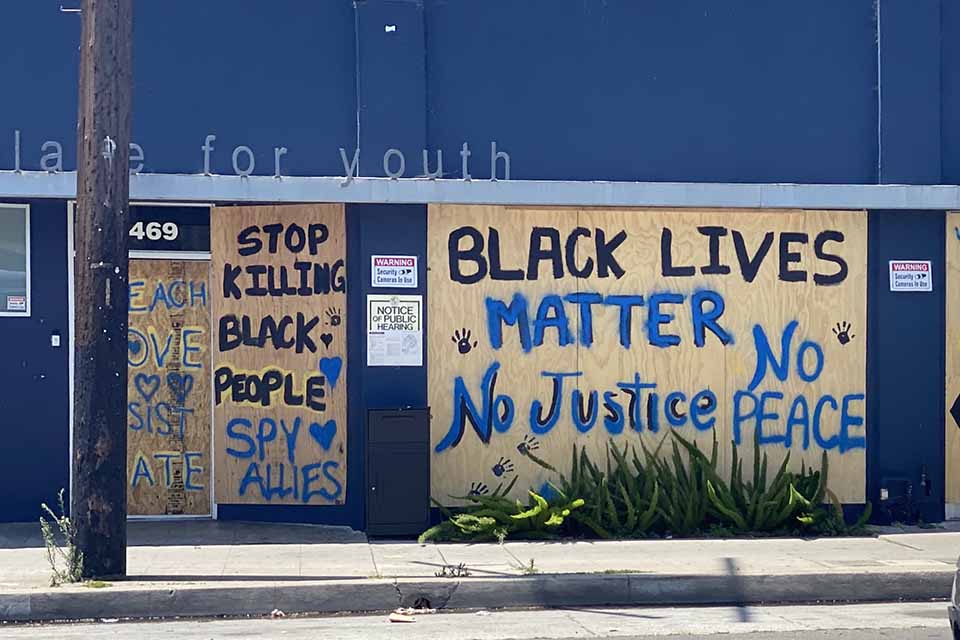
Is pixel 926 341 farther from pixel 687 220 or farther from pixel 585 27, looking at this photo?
pixel 585 27

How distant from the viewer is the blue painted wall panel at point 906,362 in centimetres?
1266

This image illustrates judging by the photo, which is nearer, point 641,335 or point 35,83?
point 35,83

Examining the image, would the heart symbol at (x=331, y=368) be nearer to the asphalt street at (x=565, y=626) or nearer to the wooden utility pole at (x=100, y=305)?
the wooden utility pole at (x=100, y=305)

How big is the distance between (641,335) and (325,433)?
3188 millimetres

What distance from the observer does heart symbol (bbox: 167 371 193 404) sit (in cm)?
1249

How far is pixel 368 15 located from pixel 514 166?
77.4 inches

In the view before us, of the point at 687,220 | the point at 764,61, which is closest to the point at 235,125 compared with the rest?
the point at 687,220

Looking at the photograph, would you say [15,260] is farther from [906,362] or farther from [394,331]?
[906,362]

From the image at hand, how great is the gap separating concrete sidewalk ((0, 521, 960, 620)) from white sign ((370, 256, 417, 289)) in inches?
92.8

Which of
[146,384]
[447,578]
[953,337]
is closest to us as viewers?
[447,578]

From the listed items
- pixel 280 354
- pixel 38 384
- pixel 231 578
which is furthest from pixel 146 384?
pixel 231 578

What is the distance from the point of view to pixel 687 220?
12.6m

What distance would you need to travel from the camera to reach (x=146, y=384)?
491 inches

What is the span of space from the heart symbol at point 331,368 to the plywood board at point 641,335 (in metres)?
0.89
